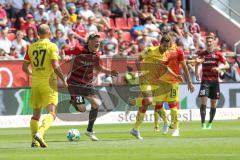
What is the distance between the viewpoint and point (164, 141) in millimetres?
18156

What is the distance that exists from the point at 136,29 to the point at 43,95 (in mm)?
16827

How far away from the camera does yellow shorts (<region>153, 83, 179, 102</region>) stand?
21.0 meters

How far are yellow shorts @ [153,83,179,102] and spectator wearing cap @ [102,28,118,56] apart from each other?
8.51 metres

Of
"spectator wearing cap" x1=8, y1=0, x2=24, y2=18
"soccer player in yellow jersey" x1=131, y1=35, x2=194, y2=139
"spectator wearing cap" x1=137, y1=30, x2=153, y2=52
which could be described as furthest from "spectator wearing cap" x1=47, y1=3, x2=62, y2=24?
"soccer player in yellow jersey" x1=131, y1=35, x2=194, y2=139

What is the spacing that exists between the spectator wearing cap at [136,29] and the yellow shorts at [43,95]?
16119 mm

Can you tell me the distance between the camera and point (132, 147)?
54.0 feet

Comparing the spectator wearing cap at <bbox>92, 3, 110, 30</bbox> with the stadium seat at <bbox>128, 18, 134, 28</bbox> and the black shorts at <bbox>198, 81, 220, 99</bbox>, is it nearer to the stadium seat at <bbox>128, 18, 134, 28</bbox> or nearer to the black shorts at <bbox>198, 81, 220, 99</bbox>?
the stadium seat at <bbox>128, 18, 134, 28</bbox>

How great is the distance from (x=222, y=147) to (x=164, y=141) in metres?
2.19

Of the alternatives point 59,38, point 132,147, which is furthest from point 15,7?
point 132,147

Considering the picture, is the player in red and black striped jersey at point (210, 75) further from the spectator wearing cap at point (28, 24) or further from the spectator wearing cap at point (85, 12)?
the spectator wearing cap at point (85, 12)

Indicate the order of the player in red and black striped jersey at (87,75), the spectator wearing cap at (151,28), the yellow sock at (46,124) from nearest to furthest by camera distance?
1. the yellow sock at (46,124)
2. the player in red and black striped jersey at (87,75)
3. the spectator wearing cap at (151,28)

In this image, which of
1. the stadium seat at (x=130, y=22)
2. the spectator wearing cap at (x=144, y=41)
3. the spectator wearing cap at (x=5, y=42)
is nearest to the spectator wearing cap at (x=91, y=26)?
the spectator wearing cap at (x=144, y=41)

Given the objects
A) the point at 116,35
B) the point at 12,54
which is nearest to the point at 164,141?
the point at 12,54

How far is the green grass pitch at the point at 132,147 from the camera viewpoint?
47.5 ft
